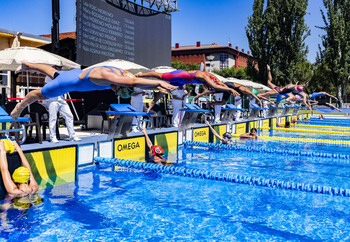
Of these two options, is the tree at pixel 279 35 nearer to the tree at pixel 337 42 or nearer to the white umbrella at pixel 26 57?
the tree at pixel 337 42

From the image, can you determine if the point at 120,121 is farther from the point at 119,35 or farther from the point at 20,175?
the point at 119,35

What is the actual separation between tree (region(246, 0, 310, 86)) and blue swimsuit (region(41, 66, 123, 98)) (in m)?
29.2

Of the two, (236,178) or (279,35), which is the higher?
(279,35)

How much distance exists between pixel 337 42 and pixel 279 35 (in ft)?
27.6

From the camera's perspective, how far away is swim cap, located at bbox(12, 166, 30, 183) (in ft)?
14.9

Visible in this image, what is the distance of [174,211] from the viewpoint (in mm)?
4641

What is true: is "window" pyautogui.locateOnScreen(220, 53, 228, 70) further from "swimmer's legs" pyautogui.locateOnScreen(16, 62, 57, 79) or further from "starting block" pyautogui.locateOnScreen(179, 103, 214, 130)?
"swimmer's legs" pyautogui.locateOnScreen(16, 62, 57, 79)

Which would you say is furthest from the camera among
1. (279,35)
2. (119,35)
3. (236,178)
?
(279,35)

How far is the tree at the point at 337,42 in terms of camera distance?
34.0 meters

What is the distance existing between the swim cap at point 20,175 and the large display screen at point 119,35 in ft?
32.0

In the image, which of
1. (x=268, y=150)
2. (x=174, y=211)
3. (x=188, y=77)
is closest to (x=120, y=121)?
(x=188, y=77)

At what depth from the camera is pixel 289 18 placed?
3042 cm

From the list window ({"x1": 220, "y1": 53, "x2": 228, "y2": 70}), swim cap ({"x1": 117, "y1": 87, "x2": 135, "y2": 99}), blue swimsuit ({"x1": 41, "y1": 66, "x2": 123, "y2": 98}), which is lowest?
swim cap ({"x1": 117, "y1": 87, "x2": 135, "y2": 99})

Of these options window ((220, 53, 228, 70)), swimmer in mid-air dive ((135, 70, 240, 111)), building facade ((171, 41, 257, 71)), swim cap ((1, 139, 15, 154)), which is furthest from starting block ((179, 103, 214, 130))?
window ((220, 53, 228, 70))
